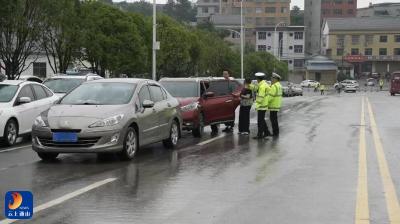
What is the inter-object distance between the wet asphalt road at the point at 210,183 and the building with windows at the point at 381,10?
428 feet

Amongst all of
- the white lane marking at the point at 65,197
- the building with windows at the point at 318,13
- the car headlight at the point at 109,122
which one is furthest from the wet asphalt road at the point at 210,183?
the building with windows at the point at 318,13

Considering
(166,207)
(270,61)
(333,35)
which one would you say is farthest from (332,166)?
(333,35)

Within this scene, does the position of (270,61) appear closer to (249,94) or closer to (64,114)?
(249,94)

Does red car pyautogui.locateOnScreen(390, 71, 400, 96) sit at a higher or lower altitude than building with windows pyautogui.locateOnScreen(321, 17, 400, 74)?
lower

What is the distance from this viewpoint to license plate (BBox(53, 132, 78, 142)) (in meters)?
10.7

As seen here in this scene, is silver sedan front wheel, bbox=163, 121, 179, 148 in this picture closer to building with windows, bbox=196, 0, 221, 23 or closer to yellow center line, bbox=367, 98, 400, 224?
yellow center line, bbox=367, 98, 400, 224

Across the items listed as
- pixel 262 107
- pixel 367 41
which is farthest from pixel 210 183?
pixel 367 41

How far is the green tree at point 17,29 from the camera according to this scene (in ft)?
72.0

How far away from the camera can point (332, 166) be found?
1080 cm

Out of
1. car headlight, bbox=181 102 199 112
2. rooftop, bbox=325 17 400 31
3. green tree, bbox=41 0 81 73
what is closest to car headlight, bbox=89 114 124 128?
car headlight, bbox=181 102 199 112

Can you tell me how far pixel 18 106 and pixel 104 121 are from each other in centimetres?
421

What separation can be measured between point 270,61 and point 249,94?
215 feet

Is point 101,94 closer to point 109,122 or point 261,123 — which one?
point 109,122

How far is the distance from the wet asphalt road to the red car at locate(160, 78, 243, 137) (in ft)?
3.91
